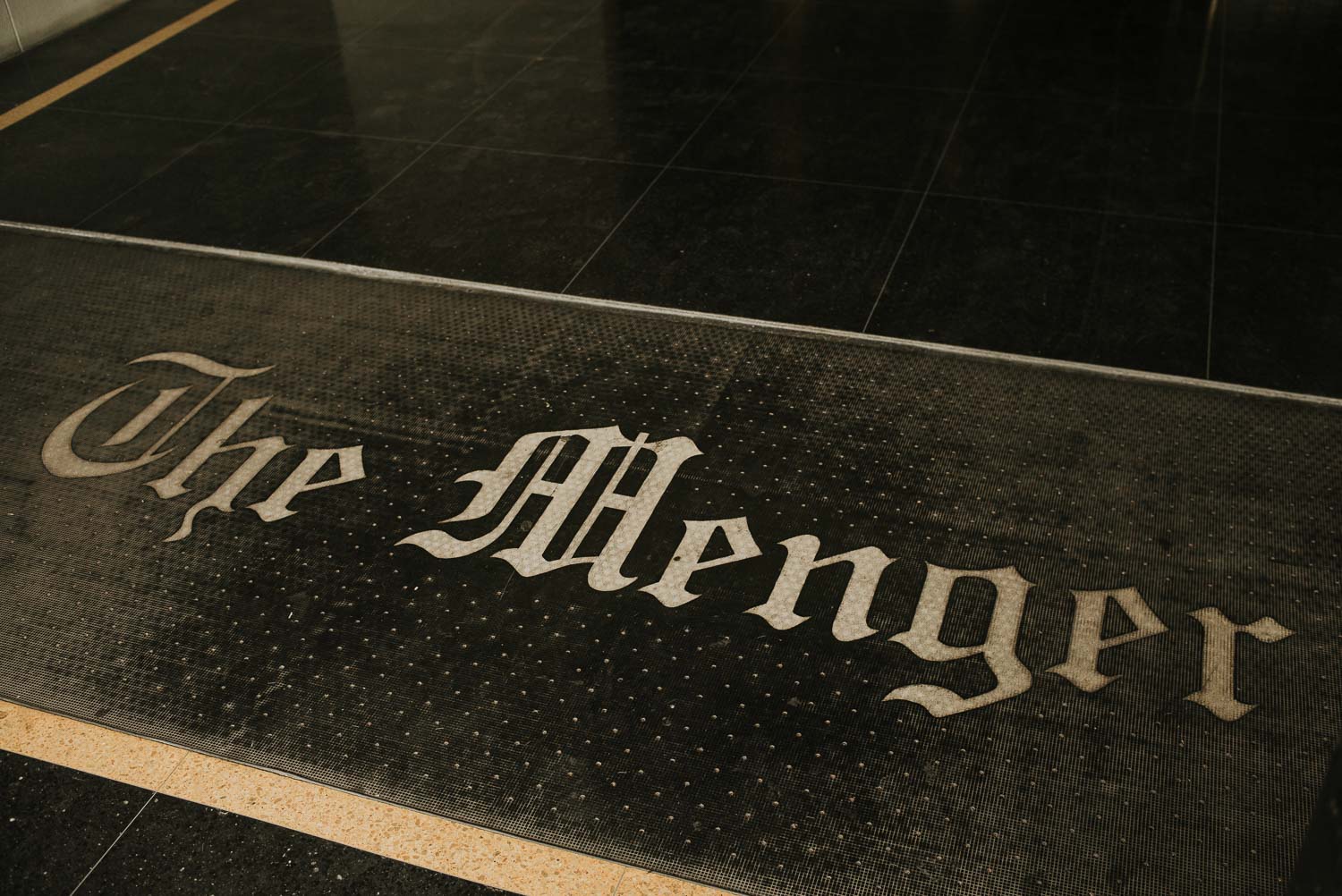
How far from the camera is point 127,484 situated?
278 centimetres

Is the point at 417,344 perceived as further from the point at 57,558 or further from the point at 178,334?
the point at 57,558

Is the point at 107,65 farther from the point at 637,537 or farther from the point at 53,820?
the point at 53,820

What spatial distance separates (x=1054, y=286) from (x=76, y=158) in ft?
10.8

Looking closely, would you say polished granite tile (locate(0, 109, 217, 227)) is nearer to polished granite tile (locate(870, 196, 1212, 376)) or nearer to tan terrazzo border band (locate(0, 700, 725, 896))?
tan terrazzo border band (locate(0, 700, 725, 896))

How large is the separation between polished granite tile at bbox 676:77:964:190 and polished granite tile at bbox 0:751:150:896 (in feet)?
Result: 8.65

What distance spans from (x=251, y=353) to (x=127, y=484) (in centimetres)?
54

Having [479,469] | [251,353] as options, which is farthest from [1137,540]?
[251,353]

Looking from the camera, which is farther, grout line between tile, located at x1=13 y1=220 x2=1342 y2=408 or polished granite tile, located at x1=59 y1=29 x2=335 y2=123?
polished granite tile, located at x1=59 y1=29 x2=335 y2=123

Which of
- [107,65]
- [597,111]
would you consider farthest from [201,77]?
[597,111]

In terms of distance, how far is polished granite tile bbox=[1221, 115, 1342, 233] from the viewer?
3518mm

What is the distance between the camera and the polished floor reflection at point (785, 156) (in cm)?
328

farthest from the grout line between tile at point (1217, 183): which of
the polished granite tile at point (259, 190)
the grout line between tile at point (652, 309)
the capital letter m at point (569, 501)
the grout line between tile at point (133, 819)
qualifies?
the polished granite tile at point (259, 190)

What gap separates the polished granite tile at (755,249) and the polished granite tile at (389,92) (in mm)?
1048

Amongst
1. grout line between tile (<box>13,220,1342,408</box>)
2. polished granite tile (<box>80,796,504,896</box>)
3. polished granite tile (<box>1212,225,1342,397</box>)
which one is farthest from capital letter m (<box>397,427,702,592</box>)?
polished granite tile (<box>1212,225,1342,397</box>)
